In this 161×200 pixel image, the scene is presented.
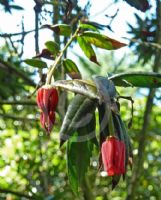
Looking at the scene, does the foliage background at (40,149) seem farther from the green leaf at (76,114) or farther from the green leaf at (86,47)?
the green leaf at (76,114)

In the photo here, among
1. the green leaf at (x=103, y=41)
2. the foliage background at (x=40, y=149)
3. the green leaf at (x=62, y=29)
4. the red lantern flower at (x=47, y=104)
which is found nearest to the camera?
the red lantern flower at (x=47, y=104)

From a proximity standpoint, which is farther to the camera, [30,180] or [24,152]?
[24,152]

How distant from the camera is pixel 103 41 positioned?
1322 millimetres

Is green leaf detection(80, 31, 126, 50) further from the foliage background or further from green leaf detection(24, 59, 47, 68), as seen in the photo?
the foliage background

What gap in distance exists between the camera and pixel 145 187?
113 inches

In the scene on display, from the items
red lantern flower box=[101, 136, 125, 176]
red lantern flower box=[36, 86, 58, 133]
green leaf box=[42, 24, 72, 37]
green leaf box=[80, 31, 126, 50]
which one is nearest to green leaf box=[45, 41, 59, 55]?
green leaf box=[42, 24, 72, 37]

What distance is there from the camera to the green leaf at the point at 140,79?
120cm

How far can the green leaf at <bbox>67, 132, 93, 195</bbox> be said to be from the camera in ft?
3.85

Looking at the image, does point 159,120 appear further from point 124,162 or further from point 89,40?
point 124,162

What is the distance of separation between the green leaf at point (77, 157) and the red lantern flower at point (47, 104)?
60 mm

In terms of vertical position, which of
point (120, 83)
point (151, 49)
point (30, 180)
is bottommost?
point (30, 180)

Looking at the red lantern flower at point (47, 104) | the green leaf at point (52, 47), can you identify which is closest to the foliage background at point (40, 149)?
the green leaf at point (52, 47)

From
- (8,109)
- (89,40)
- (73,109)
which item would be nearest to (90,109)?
(73,109)

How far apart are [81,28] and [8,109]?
242 cm
